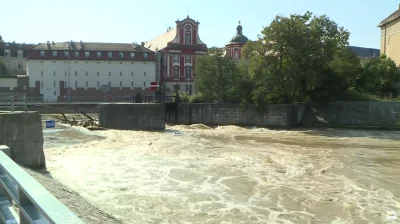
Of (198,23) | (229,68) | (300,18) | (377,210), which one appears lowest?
(377,210)

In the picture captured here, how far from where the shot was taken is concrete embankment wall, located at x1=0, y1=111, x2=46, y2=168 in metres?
13.9

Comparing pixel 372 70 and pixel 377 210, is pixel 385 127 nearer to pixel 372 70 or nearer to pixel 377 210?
pixel 372 70

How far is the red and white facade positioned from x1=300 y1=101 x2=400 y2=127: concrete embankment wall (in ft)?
130

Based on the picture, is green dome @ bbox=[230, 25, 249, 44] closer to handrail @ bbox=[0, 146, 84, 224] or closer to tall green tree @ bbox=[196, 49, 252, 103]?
tall green tree @ bbox=[196, 49, 252, 103]

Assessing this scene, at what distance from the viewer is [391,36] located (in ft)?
182

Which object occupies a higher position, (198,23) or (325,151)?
(198,23)


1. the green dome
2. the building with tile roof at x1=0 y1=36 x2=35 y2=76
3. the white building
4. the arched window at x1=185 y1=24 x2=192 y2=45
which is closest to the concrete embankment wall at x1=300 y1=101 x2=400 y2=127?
the arched window at x1=185 y1=24 x2=192 y2=45

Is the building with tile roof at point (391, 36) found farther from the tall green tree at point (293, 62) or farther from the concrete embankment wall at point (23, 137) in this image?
the concrete embankment wall at point (23, 137)

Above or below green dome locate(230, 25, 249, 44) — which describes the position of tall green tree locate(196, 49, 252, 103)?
below

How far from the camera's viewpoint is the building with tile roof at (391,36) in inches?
2110

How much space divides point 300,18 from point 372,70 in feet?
43.9

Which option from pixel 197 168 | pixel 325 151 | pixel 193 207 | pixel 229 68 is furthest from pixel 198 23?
pixel 193 207

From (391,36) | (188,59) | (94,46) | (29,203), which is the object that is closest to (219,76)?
(391,36)

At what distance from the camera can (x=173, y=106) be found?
42.9 meters
